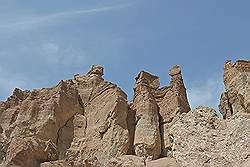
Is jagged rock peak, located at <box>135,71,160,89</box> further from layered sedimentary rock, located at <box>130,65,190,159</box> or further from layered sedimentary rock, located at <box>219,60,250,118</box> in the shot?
layered sedimentary rock, located at <box>219,60,250,118</box>

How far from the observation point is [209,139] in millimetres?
25594

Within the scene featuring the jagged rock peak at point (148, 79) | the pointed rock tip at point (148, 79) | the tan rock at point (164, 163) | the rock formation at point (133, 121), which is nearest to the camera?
the tan rock at point (164, 163)

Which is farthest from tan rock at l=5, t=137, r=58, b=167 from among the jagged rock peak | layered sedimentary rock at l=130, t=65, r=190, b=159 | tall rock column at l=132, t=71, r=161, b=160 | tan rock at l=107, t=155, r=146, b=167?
the jagged rock peak

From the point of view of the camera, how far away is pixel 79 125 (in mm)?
35344

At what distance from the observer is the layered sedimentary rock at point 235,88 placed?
31.0 metres

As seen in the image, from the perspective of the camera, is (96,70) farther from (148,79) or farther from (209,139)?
(209,139)

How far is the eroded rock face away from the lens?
2372cm

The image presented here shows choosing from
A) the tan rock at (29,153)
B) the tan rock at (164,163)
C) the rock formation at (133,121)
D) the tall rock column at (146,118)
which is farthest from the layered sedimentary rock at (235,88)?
the tan rock at (29,153)

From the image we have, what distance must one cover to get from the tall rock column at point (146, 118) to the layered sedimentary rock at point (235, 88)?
15.7 ft

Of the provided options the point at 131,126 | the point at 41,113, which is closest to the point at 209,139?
the point at 131,126

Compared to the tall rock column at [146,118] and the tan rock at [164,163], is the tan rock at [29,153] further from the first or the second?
the tall rock column at [146,118]

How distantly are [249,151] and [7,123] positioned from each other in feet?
65.6

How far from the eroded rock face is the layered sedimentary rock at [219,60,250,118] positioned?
374 cm

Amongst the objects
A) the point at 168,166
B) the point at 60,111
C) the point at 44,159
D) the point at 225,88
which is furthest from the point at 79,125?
the point at 44,159
